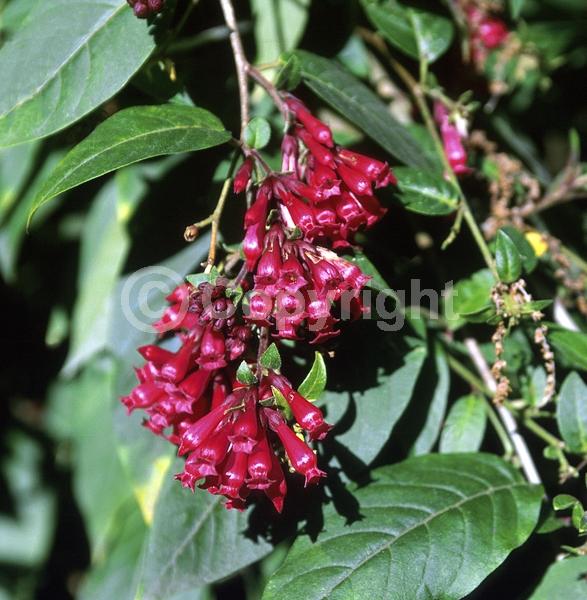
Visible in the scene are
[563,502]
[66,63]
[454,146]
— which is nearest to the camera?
[563,502]

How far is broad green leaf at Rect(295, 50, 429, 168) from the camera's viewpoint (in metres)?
1.45

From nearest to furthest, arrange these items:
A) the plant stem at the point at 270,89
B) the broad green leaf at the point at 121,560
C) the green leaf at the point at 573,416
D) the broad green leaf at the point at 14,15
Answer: the plant stem at the point at 270,89 → the green leaf at the point at 573,416 → the broad green leaf at the point at 14,15 → the broad green leaf at the point at 121,560

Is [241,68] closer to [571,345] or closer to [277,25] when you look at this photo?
[277,25]

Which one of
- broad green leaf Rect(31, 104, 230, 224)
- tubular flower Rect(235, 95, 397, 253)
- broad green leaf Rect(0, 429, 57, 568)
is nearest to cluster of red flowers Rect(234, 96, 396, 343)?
tubular flower Rect(235, 95, 397, 253)

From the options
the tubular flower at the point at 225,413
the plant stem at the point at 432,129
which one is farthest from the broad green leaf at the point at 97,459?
the plant stem at the point at 432,129

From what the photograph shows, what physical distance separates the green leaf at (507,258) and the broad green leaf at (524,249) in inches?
3.1

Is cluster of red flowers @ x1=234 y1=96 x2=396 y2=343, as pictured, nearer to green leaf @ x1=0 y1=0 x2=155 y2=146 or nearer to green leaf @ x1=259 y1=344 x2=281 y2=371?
green leaf @ x1=259 y1=344 x2=281 y2=371

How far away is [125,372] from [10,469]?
1242 mm

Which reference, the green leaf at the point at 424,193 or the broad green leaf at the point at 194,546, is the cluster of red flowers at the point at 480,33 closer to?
the green leaf at the point at 424,193

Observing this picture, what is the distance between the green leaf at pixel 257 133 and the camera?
1.33m

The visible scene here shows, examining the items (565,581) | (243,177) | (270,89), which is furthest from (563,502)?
(270,89)

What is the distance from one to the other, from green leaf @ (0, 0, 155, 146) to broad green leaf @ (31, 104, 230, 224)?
9cm

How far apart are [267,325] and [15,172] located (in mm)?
1091

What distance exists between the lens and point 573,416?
1.47 m
